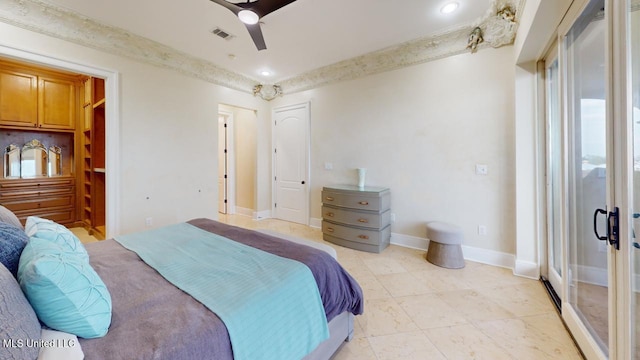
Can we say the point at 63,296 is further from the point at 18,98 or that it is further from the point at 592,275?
the point at 18,98

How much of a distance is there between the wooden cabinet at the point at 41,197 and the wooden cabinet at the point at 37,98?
0.88 m

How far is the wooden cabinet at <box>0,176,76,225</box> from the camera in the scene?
3662mm

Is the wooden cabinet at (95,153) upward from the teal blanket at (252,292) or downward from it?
upward

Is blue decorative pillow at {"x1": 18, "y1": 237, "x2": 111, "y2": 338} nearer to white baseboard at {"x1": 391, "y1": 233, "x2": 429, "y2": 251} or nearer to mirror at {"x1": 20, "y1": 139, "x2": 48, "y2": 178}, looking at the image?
white baseboard at {"x1": 391, "y1": 233, "x2": 429, "y2": 251}

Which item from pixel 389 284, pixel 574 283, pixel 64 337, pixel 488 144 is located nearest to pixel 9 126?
pixel 64 337

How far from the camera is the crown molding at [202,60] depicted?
2.43 metres

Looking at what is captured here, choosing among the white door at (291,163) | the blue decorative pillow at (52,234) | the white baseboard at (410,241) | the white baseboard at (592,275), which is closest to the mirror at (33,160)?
the white door at (291,163)

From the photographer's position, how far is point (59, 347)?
720 millimetres

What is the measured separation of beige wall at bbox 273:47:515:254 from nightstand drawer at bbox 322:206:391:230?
Answer: 35 cm

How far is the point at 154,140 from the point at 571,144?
4438mm

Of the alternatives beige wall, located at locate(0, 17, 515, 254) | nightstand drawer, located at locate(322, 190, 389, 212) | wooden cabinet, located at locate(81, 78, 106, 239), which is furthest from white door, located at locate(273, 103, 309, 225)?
wooden cabinet, located at locate(81, 78, 106, 239)

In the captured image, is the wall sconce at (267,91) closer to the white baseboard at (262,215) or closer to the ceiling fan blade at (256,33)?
the ceiling fan blade at (256,33)

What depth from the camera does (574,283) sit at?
5.83 ft

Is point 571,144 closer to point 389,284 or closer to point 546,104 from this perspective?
point 546,104
